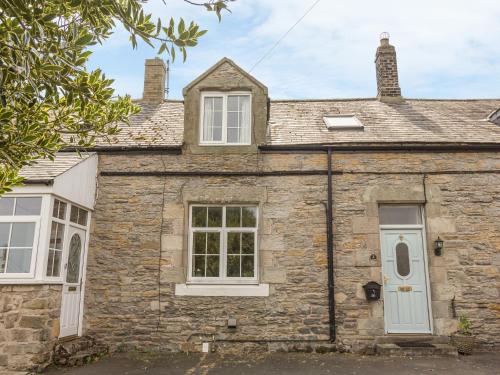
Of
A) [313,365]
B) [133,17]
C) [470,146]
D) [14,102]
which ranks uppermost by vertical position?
[470,146]

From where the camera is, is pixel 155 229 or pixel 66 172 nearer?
pixel 66 172

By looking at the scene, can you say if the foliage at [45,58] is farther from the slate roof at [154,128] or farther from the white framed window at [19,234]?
the slate roof at [154,128]

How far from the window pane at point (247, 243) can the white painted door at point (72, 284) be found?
3322 mm

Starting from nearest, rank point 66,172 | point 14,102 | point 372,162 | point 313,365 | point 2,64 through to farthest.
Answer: point 2,64 < point 14,102 < point 313,365 < point 66,172 < point 372,162

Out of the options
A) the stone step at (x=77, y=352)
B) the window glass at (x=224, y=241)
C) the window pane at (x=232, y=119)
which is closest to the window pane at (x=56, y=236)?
the stone step at (x=77, y=352)

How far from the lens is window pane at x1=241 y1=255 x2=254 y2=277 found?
827 cm

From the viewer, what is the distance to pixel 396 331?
26.3ft

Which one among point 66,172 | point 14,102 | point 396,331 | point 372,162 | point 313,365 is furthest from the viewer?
point 372,162

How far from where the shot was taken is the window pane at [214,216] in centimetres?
852

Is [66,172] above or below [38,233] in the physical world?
above

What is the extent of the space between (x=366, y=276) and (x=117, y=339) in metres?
5.13

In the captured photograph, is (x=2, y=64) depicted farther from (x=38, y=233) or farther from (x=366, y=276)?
(x=366, y=276)

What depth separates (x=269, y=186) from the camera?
8531 mm

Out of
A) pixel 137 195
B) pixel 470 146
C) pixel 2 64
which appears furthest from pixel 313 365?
pixel 2 64
